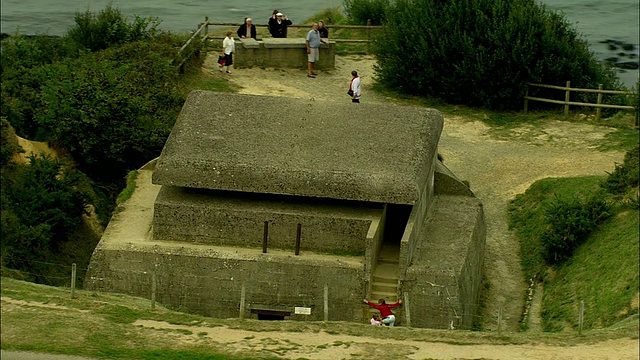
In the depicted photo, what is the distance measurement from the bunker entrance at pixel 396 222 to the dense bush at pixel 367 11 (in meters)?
19.4

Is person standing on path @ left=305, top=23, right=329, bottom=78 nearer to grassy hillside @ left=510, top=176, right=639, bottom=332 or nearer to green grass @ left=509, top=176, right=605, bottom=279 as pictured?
green grass @ left=509, top=176, right=605, bottom=279

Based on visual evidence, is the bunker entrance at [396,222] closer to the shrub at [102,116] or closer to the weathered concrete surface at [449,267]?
the weathered concrete surface at [449,267]

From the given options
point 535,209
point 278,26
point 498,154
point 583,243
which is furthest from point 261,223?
point 278,26

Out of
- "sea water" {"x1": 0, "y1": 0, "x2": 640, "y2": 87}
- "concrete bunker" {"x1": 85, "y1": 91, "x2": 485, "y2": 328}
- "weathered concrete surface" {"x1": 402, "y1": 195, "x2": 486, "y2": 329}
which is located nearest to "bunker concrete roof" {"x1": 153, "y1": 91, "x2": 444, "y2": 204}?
"concrete bunker" {"x1": 85, "y1": 91, "x2": 485, "y2": 328}

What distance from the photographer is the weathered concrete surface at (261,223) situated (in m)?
30.8

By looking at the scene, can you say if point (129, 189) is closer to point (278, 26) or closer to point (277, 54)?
point (277, 54)

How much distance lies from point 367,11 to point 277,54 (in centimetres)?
649

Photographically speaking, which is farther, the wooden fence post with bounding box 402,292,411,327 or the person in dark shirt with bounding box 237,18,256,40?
the person in dark shirt with bounding box 237,18,256,40

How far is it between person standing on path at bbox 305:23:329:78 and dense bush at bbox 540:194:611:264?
13409 mm

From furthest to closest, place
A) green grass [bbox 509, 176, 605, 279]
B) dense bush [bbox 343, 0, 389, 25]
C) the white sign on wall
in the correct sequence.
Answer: dense bush [bbox 343, 0, 389, 25]
green grass [bbox 509, 176, 605, 279]
the white sign on wall

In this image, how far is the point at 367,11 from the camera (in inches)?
2064

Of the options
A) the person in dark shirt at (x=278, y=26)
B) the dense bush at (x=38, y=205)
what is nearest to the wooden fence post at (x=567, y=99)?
the person in dark shirt at (x=278, y=26)

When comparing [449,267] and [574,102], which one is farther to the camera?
[574,102]

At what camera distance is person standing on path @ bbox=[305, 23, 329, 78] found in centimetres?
4641
